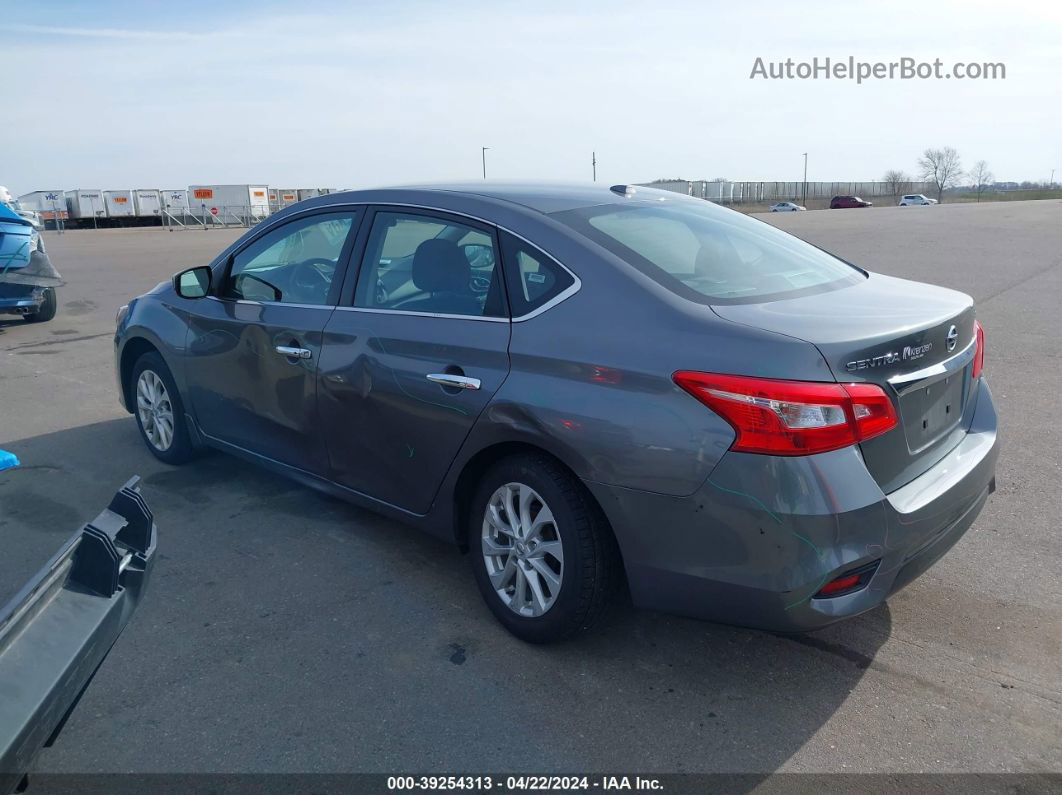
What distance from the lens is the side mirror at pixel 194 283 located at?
481 cm

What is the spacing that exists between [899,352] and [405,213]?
6.97ft

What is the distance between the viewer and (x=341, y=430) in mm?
3980

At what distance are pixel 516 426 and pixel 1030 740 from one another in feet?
6.26

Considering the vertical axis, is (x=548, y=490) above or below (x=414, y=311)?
below

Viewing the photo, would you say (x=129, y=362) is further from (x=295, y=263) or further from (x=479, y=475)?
(x=479, y=475)

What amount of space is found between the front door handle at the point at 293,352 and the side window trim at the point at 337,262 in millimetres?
203

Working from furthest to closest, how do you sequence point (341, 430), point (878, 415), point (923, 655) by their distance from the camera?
1. point (341, 430)
2. point (923, 655)
3. point (878, 415)

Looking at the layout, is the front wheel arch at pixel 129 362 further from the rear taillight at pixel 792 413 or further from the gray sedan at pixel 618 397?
the rear taillight at pixel 792 413

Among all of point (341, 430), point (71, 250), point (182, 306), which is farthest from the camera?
point (71, 250)

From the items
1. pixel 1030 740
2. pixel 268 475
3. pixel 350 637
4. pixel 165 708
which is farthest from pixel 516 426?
pixel 268 475

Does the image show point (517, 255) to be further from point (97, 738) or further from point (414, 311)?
point (97, 738)

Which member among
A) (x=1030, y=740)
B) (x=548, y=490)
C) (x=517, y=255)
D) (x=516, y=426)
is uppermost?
(x=517, y=255)

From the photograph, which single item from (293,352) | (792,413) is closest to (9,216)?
(293,352)

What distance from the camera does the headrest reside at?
11.8 feet
